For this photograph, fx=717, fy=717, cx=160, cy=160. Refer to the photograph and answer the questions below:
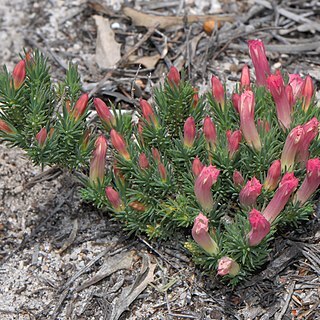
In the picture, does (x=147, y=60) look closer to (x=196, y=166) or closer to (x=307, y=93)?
(x=307, y=93)

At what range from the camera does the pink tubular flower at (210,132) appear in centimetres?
319

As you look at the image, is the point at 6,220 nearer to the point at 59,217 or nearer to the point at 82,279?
the point at 59,217

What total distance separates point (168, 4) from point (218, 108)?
174 cm

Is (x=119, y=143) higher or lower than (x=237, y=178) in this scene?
higher

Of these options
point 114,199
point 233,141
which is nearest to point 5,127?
point 114,199

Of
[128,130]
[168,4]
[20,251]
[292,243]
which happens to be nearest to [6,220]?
[20,251]

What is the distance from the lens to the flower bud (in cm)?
305

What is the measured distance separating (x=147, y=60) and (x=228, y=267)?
73.1 inches

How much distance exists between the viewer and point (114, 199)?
3260 millimetres

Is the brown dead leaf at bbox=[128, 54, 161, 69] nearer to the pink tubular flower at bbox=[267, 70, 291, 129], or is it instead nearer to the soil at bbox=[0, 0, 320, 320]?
the soil at bbox=[0, 0, 320, 320]

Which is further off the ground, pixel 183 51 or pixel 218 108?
pixel 218 108

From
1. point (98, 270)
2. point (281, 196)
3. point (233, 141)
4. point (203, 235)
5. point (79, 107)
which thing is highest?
point (79, 107)

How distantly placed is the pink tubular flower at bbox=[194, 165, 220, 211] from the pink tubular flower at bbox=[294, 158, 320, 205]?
0.38 meters

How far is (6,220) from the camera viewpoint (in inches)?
147
